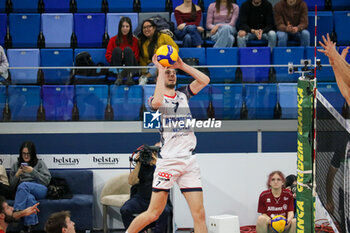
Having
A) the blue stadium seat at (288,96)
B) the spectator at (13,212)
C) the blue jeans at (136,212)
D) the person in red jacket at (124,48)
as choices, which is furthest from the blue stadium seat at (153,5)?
the spectator at (13,212)

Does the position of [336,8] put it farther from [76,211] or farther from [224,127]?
[76,211]

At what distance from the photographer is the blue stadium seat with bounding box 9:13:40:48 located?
1205cm

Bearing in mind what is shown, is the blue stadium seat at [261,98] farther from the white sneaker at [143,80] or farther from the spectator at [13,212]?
the spectator at [13,212]

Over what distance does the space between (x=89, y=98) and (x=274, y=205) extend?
10.9 feet

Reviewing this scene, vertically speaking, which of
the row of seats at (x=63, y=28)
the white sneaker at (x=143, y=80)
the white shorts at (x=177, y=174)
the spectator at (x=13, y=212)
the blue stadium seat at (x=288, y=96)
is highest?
the row of seats at (x=63, y=28)

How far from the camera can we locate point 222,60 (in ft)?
35.4

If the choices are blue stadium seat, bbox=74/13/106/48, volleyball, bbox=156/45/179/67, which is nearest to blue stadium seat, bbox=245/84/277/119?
volleyball, bbox=156/45/179/67

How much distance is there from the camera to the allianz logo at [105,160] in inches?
372

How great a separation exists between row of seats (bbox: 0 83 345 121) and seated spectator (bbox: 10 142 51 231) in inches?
25.9

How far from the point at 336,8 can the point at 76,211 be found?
24.7ft

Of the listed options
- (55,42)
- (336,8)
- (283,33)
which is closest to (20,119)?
(55,42)

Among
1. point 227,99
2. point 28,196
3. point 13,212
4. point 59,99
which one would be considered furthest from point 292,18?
point 13,212

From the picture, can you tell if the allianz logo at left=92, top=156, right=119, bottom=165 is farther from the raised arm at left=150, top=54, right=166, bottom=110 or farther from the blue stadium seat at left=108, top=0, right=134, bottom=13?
the blue stadium seat at left=108, top=0, right=134, bottom=13

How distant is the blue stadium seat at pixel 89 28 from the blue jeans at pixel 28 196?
13.8ft
